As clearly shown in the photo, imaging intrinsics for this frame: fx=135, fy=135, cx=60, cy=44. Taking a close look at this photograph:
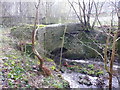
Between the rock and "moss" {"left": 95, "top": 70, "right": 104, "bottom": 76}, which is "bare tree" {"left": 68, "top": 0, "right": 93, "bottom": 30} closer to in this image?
the rock

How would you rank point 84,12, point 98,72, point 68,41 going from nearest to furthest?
point 98,72, point 68,41, point 84,12

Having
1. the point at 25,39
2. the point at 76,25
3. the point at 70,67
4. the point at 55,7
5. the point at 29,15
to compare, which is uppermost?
the point at 55,7

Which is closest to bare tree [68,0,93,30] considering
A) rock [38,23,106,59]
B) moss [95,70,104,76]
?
rock [38,23,106,59]

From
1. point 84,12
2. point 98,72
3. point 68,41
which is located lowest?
point 98,72

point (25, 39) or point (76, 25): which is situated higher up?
point (76, 25)

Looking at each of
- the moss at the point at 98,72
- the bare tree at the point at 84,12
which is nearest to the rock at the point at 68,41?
the bare tree at the point at 84,12

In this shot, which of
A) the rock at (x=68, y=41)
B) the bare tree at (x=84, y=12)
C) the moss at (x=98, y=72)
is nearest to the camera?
the moss at (x=98, y=72)

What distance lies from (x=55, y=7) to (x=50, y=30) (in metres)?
2.83

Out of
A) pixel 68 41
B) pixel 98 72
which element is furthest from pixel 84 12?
pixel 98 72

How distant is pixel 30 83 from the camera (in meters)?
3.65

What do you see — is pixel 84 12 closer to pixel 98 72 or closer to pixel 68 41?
pixel 68 41

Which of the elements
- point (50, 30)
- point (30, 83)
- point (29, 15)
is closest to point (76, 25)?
point (50, 30)

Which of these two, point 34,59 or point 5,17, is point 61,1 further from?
point 34,59

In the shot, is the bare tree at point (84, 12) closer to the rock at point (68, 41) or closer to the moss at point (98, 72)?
the rock at point (68, 41)
